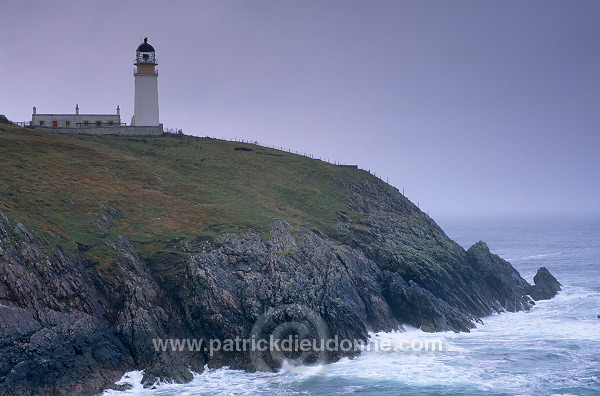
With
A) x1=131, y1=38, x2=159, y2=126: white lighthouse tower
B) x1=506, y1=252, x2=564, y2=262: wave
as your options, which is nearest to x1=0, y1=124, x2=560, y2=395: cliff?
x1=131, y1=38, x2=159, y2=126: white lighthouse tower

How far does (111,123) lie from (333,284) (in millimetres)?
63638

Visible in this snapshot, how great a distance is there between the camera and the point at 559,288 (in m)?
83.9

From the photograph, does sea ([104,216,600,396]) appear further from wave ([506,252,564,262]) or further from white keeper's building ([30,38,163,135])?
white keeper's building ([30,38,163,135])

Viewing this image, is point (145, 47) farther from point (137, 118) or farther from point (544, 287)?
point (544, 287)

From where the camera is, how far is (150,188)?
7325cm

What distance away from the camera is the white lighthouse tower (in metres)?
102

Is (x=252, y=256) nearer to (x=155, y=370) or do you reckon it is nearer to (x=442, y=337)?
(x=155, y=370)

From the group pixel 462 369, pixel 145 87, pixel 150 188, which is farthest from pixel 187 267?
pixel 145 87

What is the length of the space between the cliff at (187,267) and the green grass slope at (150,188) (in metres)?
0.26

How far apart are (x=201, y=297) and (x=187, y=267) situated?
3849 millimetres

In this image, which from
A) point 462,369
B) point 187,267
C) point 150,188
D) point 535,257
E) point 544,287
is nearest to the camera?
point 462,369

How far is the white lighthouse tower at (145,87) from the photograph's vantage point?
10194 cm

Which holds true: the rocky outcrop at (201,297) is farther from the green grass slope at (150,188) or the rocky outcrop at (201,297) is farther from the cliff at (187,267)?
the green grass slope at (150,188)

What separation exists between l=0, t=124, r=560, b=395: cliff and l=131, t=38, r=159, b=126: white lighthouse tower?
1695cm
